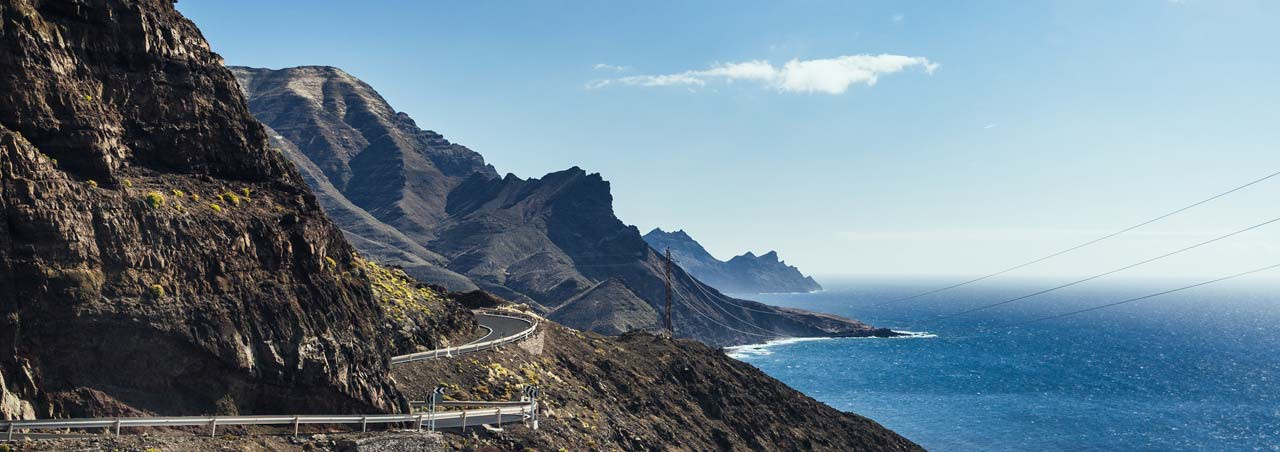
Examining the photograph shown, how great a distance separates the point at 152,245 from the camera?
29047 millimetres

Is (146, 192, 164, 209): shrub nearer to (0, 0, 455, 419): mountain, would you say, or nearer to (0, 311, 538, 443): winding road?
(0, 0, 455, 419): mountain

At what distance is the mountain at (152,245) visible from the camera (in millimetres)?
25859

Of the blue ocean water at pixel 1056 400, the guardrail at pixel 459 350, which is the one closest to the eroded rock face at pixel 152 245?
the guardrail at pixel 459 350

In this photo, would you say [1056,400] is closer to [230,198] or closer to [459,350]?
[459,350]

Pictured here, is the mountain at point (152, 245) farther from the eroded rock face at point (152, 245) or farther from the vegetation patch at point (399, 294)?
the vegetation patch at point (399, 294)

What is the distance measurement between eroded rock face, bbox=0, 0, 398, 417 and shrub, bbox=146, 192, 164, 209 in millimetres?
48

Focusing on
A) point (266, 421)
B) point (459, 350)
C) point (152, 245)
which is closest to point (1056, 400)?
point (459, 350)

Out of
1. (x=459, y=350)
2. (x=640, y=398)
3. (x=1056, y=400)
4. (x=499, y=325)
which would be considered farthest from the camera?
(x=1056, y=400)

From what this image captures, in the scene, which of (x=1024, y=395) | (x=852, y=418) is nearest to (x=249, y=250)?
(x=852, y=418)

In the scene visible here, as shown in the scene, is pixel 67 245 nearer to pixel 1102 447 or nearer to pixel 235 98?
pixel 235 98

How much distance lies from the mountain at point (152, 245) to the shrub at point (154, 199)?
2.4 inches

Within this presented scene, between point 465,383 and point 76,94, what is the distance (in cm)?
2521

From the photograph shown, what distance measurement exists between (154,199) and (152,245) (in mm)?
1833

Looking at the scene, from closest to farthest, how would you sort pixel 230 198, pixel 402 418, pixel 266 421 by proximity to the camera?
pixel 266 421
pixel 402 418
pixel 230 198
